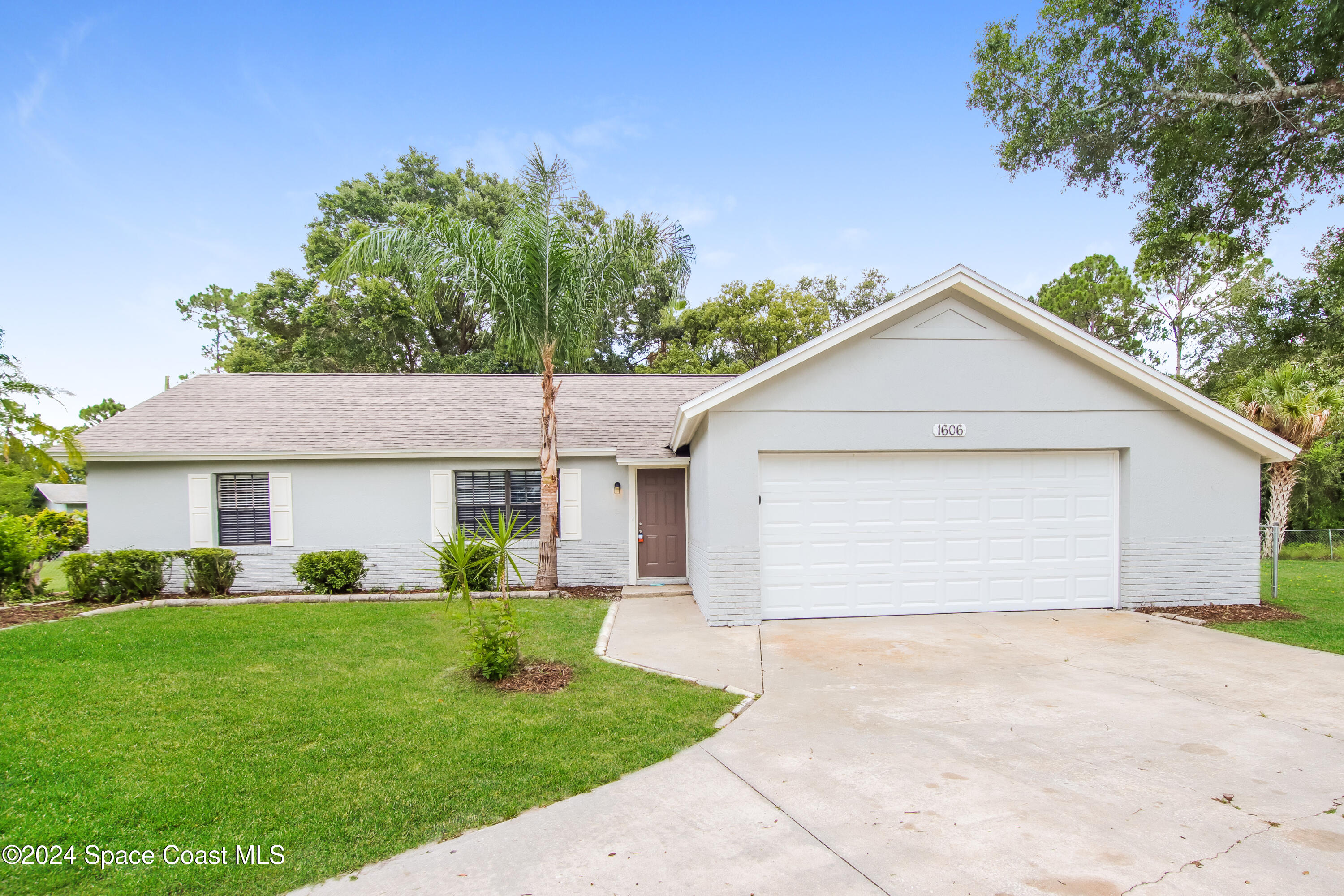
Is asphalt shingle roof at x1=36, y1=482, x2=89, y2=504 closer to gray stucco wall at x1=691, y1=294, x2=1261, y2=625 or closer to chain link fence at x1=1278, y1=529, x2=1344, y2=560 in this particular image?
gray stucco wall at x1=691, y1=294, x2=1261, y2=625

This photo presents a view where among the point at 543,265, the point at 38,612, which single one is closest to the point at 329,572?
the point at 38,612

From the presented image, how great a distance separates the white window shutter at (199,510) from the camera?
10992 millimetres

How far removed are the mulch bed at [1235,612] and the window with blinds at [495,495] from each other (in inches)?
385

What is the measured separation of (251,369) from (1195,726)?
30.4 meters

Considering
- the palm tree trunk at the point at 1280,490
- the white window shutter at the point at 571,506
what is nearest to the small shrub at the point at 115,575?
the white window shutter at the point at 571,506

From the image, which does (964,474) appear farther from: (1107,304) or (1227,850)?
(1107,304)

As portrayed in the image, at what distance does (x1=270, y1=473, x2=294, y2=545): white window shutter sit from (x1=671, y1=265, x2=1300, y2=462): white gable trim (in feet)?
25.0

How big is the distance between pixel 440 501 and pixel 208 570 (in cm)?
376

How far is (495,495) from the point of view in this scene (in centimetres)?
1164

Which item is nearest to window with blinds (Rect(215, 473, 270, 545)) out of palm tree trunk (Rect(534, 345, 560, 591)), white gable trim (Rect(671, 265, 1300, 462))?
palm tree trunk (Rect(534, 345, 560, 591))

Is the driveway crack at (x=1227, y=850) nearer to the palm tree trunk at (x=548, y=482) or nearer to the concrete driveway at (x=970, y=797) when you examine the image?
the concrete driveway at (x=970, y=797)

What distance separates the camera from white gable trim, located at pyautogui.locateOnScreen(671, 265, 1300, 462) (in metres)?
8.16

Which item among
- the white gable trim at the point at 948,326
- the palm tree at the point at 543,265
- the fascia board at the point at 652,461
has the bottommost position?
the fascia board at the point at 652,461

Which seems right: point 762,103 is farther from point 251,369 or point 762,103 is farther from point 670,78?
point 251,369
